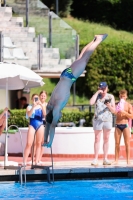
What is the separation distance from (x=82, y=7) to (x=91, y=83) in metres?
17.0

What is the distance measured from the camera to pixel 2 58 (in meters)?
25.5

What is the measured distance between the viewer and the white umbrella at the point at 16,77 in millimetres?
16453

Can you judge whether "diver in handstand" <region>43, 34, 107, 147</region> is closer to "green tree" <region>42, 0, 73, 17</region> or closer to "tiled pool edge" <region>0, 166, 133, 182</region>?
"tiled pool edge" <region>0, 166, 133, 182</region>

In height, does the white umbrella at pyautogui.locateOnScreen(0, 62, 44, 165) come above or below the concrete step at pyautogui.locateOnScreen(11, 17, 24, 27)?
below

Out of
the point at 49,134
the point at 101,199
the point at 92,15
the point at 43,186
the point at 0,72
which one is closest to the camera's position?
the point at 49,134

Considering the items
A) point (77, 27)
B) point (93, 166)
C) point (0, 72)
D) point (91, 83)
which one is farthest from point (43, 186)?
point (77, 27)

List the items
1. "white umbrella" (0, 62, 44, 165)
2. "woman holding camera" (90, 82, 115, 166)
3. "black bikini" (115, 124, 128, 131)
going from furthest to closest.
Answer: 1. "black bikini" (115, 124, 128, 131)
2. "woman holding camera" (90, 82, 115, 166)
3. "white umbrella" (0, 62, 44, 165)

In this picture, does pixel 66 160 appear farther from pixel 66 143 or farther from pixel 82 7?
pixel 82 7

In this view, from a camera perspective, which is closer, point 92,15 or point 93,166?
point 93,166

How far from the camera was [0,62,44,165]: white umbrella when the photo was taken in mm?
16453

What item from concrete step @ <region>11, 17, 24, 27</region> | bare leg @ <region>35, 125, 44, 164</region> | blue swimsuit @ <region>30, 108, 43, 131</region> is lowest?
bare leg @ <region>35, 125, 44, 164</region>

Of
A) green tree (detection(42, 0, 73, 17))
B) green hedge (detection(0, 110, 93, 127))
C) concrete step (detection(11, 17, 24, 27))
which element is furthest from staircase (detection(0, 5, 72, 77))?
green tree (detection(42, 0, 73, 17))

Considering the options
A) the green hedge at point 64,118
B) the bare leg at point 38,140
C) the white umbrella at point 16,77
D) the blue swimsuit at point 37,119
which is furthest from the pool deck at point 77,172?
the green hedge at point 64,118

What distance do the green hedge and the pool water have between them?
641cm
